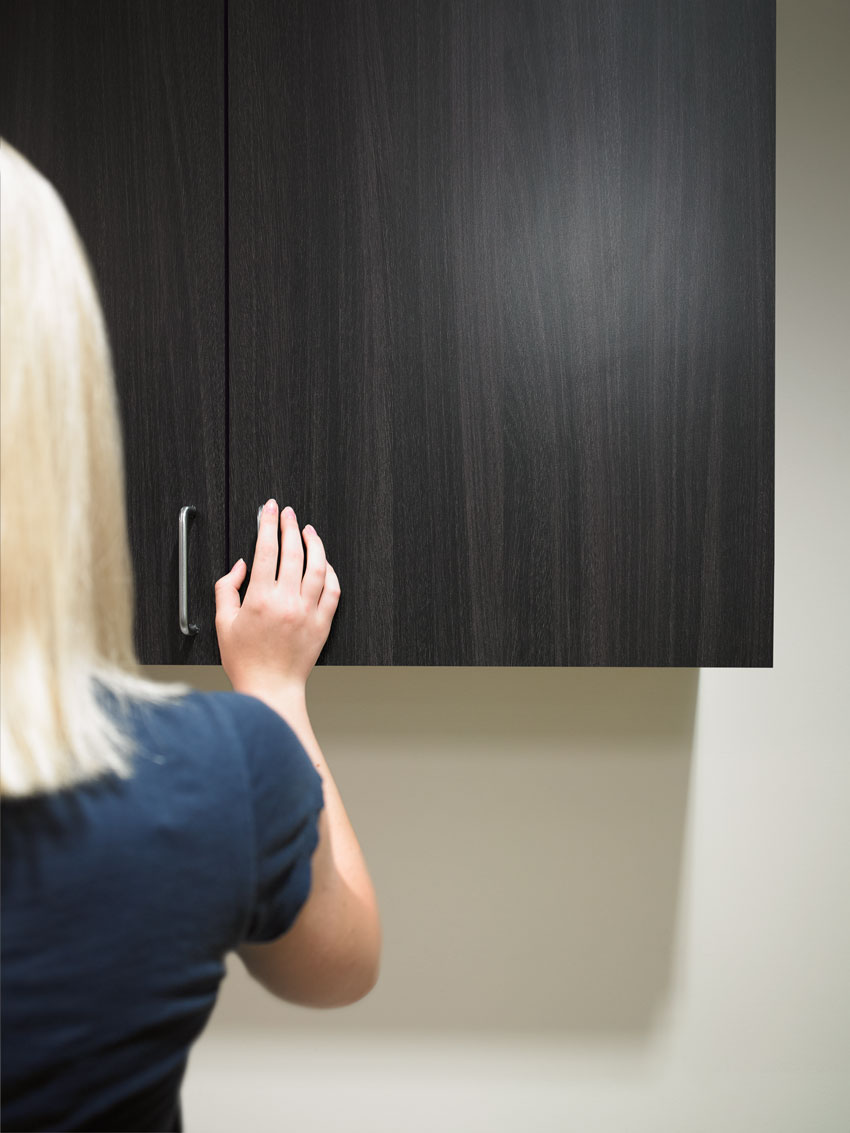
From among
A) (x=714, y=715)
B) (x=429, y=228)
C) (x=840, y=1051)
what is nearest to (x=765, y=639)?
(x=714, y=715)

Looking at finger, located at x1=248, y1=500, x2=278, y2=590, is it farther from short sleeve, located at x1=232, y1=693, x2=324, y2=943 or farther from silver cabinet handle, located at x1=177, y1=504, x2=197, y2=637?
short sleeve, located at x1=232, y1=693, x2=324, y2=943

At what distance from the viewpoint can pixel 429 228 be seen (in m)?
0.89

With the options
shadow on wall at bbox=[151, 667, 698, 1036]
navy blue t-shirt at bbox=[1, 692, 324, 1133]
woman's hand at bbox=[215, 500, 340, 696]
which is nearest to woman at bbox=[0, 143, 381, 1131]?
navy blue t-shirt at bbox=[1, 692, 324, 1133]

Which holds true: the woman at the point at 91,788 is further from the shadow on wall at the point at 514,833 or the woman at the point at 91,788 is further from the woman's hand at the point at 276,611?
the shadow on wall at the point at 514,833

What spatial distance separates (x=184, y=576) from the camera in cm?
89

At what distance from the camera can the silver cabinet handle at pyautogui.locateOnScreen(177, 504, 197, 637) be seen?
0.89 metres

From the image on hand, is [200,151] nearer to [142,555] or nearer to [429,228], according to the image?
[429,228]

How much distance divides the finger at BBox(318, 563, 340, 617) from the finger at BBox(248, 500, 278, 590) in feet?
0.18

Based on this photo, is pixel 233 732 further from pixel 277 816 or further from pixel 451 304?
pixel 451 304

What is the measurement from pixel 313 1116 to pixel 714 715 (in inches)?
33.4

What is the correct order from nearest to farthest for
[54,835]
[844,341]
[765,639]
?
[54,835]
[765,639]
[844,341]

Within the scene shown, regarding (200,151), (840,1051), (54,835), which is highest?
(200,151)

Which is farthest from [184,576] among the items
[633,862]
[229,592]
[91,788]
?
[633,862]

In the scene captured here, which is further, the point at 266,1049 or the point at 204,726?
the point at 266,1049
